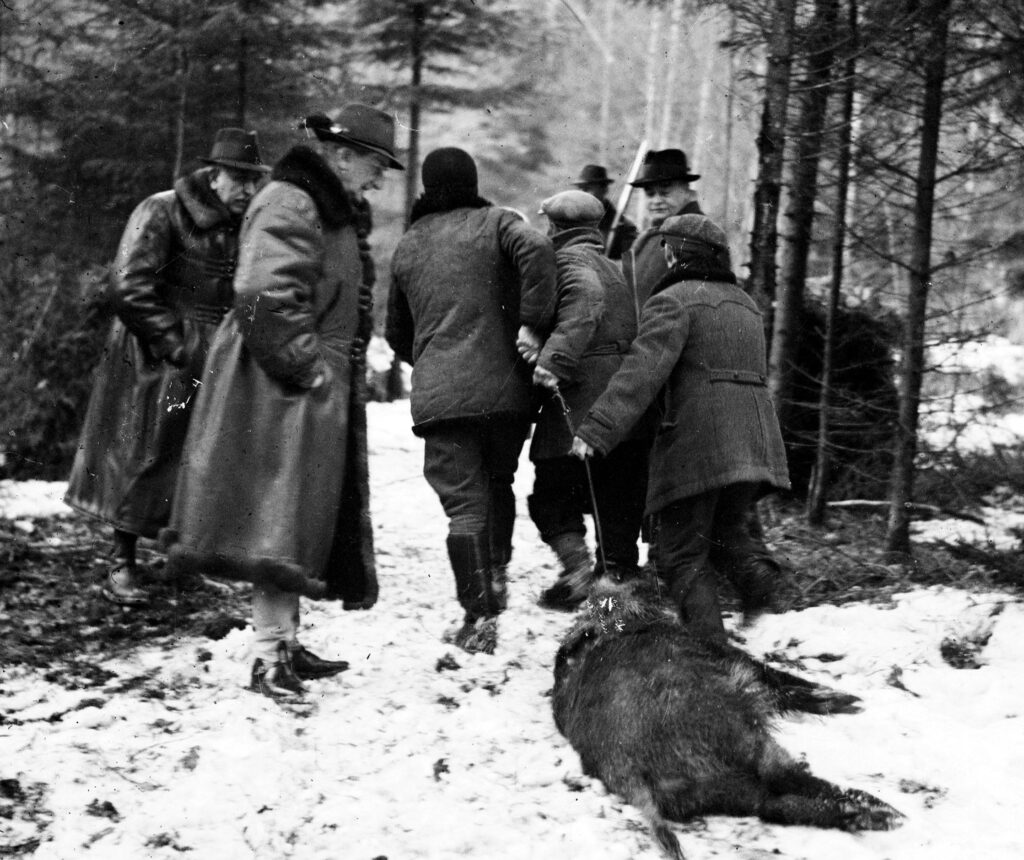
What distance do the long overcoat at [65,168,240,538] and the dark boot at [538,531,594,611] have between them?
85.8 inches

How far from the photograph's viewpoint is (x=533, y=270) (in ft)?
16.4

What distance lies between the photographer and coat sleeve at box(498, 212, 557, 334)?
197 inches

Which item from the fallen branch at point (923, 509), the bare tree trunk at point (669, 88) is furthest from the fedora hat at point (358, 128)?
the bare tree trunk at point (669, 88)

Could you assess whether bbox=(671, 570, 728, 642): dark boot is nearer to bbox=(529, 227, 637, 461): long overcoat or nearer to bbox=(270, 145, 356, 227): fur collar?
bbox=(529, 227, 637, 461): long overcoat

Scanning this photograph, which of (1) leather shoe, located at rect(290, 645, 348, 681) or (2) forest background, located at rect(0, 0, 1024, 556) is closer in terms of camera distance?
(1) leather shoe, located at rect(290, 645, 348, 681)

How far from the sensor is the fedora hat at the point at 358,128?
175 inches

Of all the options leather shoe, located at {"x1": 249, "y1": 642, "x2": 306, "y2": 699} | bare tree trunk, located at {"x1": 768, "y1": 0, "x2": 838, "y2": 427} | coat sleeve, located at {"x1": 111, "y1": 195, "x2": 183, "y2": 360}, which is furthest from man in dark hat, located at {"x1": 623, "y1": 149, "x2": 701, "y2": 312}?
leather shoe, located at {"x1": 249, "y1": 642, "x2": 306, "y2": 699}

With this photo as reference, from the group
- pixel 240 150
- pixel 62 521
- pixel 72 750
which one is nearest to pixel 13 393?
pixel 62 521

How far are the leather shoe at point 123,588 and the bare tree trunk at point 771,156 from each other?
4.51m

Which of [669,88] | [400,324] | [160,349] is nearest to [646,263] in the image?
[400,324]

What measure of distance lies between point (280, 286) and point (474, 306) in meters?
1.23

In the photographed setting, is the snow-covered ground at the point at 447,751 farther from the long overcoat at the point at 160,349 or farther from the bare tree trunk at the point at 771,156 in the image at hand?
the bare tree trunk at the point at 771,156

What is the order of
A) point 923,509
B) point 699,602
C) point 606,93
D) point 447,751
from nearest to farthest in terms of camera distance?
point 447,751 → point 699,602 → point 923,509 → point 606,93

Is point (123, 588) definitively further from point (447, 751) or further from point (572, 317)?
point (572, 317)
